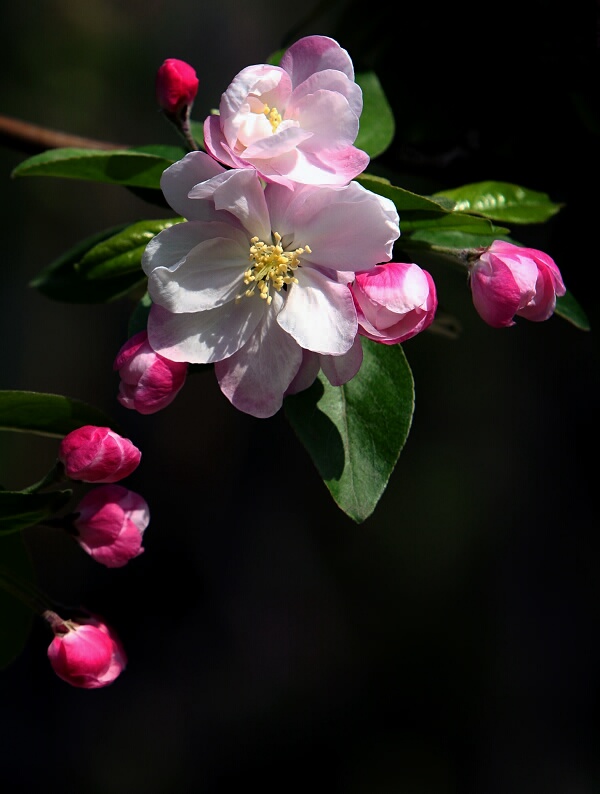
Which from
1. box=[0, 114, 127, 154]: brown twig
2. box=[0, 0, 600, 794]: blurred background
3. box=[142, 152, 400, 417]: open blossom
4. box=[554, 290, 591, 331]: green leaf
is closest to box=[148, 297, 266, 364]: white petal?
box=[142, 152, 400, 417]: open blossom

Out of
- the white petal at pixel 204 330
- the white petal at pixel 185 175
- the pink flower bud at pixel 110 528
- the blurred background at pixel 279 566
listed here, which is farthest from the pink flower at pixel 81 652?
the blurred background at pixel 279 566

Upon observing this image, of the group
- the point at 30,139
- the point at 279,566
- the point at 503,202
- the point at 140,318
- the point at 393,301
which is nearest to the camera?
the point at 393,301

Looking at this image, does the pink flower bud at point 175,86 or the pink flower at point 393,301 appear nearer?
the pink flower at point 393,301

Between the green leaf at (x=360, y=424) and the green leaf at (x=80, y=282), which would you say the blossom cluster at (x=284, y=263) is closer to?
the green leaf at (x=360, y=424)

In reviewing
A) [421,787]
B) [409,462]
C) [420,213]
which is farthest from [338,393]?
[421,787]

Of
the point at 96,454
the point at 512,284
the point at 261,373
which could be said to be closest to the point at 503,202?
the point at 512,284

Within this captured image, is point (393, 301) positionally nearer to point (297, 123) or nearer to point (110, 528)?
point (297, 123)

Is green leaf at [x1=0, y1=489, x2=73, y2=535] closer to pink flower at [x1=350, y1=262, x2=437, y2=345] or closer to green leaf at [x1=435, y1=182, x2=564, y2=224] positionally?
pink flower at [x1=350, y1=262, x2=437, y2=345]
